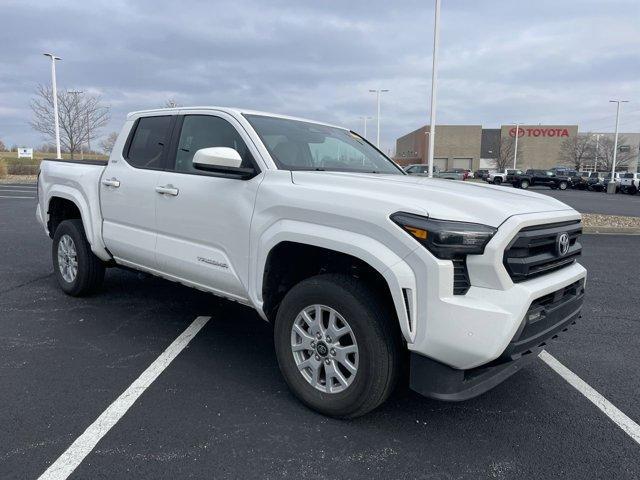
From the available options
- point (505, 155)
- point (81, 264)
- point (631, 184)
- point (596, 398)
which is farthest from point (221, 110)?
point (505, 155)

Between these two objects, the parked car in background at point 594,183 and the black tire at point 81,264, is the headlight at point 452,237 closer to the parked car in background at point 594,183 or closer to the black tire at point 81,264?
the black tire at point 81,264

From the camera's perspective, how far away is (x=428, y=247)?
2479 mm

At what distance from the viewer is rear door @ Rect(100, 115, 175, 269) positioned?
4117 millimetres

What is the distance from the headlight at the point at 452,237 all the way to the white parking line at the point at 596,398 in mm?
1567

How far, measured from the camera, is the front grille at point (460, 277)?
8.16ft

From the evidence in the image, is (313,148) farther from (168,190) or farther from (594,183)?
(594,183)

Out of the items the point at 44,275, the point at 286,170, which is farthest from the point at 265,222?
the point at 44,275

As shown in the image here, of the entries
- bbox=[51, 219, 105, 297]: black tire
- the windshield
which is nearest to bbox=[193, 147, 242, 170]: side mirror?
the windshield

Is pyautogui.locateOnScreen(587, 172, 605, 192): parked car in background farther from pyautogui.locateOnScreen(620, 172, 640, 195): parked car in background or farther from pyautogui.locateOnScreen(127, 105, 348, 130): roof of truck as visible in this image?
pyautogui.locateOnScreen(127, 105, 348, 130): roof of truck

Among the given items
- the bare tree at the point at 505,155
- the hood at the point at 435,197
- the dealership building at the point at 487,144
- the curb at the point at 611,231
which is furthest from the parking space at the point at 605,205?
the dealership building at the point at 487,144

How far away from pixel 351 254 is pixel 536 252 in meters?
1.05

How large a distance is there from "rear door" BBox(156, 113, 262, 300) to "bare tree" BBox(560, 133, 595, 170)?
8169cm

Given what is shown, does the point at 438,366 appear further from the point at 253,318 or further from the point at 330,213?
the point at 253,318

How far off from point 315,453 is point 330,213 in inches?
51.8
